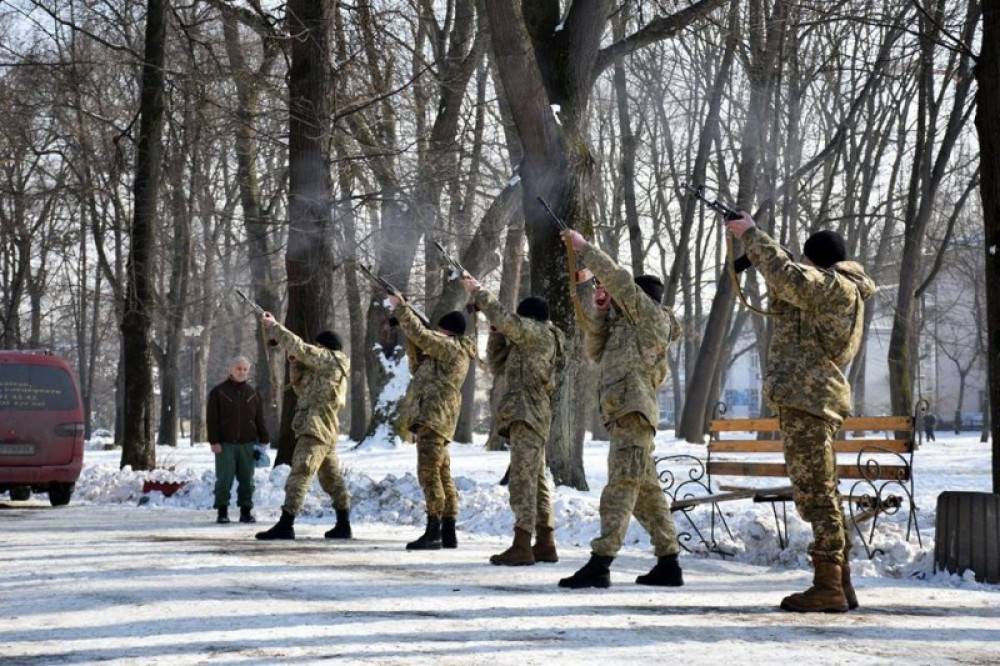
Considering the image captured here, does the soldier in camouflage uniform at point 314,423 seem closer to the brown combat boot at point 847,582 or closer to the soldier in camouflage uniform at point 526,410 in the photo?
the soldier in camouflage uniform at point 526,410

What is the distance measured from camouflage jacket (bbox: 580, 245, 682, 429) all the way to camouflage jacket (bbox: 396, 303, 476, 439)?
233 cm

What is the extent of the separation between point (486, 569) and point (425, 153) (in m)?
12.8

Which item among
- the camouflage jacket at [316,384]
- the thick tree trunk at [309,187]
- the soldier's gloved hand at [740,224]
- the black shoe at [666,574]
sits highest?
the thick tree trunk at [309,187]

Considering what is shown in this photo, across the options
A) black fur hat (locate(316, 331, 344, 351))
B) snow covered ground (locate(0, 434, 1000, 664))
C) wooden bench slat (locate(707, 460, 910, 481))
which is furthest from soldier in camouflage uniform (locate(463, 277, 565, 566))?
black fur hat (locate(316, 331, 344, 351))

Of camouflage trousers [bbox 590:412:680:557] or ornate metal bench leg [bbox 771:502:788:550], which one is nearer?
camouflage trousers [bbox 590:412:680:557]

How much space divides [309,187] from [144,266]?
14.4 feet

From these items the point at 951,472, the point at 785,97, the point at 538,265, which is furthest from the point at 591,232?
the point at 785,97

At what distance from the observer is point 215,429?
47.6 ft

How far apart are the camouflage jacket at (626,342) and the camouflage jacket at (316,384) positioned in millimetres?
4063

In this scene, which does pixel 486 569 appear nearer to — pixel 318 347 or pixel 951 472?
pixel 318 347

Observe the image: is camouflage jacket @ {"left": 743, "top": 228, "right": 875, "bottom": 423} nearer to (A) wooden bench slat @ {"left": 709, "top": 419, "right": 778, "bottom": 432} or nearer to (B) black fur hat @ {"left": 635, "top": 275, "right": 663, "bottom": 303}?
(B) black fur hat @ {"left": 635, "top": 275, "right": 663, "bottom": 303}

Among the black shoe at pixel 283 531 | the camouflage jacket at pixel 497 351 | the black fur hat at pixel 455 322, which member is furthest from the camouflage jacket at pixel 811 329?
the black shoe at pixel 283 531

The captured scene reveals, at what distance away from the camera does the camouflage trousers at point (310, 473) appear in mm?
12125

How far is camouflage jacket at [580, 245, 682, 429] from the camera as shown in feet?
27.7
